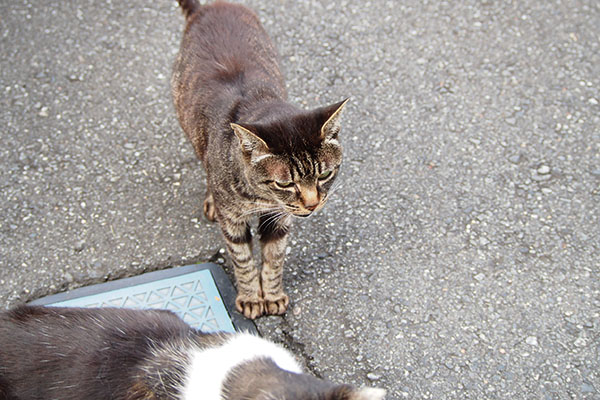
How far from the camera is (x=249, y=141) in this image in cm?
221

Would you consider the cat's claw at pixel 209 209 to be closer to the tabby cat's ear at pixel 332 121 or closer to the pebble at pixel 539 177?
the tabby cat's ear at pixel 332 121

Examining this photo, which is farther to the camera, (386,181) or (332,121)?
(386,181)

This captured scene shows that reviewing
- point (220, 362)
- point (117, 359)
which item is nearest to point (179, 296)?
point (117, 359)

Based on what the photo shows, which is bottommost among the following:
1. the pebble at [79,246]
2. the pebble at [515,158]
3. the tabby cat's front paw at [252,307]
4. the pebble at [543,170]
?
the pebble at [543,170]

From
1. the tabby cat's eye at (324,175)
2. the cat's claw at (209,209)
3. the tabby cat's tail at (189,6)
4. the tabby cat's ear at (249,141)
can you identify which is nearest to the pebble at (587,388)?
the tabby cat's eye at (324,175)

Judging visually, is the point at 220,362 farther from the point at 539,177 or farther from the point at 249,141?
the point at 539,177

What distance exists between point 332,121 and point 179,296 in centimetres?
110

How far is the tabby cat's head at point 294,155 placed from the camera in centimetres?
221

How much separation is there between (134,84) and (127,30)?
569 millimetres

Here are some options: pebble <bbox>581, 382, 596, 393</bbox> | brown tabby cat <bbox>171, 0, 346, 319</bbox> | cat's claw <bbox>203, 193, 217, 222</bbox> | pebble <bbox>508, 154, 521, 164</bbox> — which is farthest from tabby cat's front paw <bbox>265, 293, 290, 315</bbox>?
pebble <bbox>508, 154, 521, 164</bbox>

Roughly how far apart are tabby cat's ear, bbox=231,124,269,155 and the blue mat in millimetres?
807

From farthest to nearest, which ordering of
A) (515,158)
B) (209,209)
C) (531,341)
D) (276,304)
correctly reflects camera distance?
1. (515,158)
2. (209,209)
3. (276,304)
4. (531,341)

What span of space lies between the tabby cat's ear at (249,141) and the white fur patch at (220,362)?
2.26 ft

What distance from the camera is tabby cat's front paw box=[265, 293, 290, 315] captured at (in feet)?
8.84
